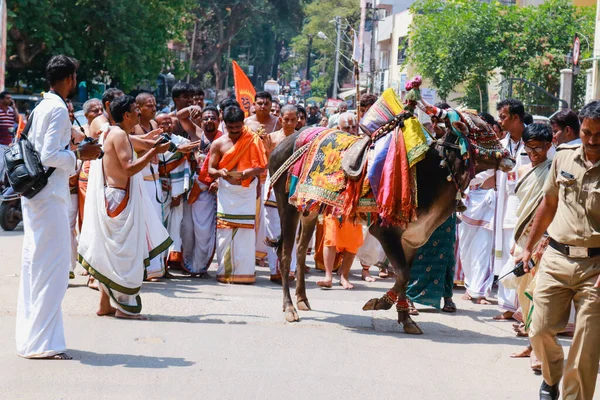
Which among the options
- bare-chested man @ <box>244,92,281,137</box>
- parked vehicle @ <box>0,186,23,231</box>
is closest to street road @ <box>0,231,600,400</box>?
bare-chested man @ <box>244,92,281,137</box>

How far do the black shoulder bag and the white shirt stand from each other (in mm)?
44

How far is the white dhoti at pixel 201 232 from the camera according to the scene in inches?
415

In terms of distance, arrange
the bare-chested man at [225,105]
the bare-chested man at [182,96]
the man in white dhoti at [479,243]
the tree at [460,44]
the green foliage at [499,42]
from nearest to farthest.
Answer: the man in white dhoti at [479,243] → the bare-chested man at [225,105] → the bare-chested man at [182,96] → the green foliage at [499,42] → the tree at [460,44]

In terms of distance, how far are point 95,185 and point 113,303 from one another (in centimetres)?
107

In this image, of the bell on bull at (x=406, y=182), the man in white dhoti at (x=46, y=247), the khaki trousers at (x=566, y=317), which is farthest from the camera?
the bell on bull at (x=406, y=182)

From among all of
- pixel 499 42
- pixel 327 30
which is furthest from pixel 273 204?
pixel 327 30

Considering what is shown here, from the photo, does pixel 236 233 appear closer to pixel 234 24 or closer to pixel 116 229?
pixel 116 229

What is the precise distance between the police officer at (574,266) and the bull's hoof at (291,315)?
2.91m

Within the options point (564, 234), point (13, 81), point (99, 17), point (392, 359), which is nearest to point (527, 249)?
point (564, 234)

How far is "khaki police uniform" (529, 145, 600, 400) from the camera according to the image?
202 inches

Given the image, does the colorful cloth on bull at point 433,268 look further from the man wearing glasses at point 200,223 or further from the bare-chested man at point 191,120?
the bare-chested man at point 191,120

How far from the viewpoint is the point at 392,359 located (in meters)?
6.79

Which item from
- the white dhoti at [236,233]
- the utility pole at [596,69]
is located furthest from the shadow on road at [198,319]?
the utility pole at [596,69]

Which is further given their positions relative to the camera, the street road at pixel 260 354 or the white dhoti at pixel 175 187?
the white dhoti at pixel 175 187
